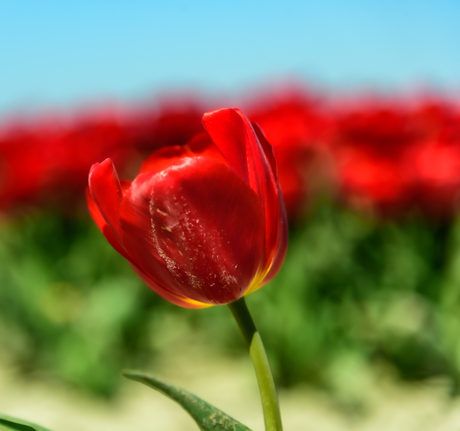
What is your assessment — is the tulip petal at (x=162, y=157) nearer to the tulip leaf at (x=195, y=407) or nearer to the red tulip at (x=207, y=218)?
the red tulip at (x=207, y=218)

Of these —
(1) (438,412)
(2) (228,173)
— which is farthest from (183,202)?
(1) (438,412)

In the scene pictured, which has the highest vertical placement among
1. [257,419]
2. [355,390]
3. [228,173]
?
[355,390]

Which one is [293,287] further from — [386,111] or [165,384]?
[165,384]

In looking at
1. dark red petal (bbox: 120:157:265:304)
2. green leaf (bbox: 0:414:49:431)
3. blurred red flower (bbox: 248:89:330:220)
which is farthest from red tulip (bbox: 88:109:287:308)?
blurred red flower (bbox: 248:89:330:220)

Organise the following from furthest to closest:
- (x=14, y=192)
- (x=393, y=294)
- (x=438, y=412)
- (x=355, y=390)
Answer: (x=14, y=192), (x=393, y=294), (x=355, y=390), (x=438, y=412)

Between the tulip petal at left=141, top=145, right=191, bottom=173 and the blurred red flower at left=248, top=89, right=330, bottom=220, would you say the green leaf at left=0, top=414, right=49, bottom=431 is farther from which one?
the blurred red flower at left=248, top=89, right=330, bottom=220

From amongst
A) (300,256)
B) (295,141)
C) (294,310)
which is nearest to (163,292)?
(295,141)

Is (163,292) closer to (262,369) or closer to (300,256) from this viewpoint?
(262,369)
